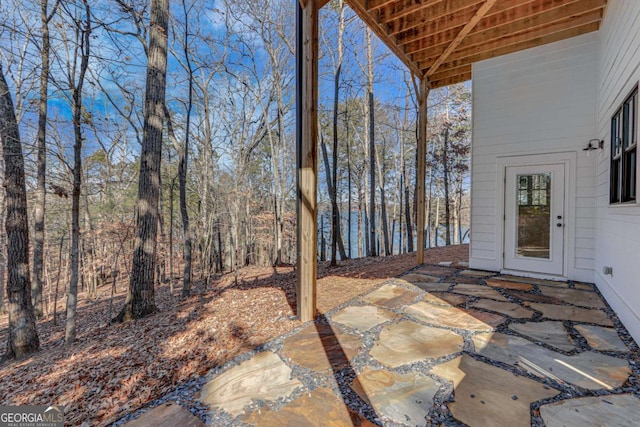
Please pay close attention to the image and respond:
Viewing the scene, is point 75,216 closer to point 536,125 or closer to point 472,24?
point 472,24

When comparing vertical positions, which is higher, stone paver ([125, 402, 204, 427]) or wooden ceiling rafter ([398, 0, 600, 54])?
wooden ceiling rafter ([398, 0, 600, 54])

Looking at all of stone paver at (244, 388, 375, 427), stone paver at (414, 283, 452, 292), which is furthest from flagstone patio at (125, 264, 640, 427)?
stone paver at (414, 283, 452, 292)

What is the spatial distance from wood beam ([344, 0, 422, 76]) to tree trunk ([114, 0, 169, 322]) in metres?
3.25

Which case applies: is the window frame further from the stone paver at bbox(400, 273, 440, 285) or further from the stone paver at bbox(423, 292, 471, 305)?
the stone paver at bbox(400, 273, 440, 285)

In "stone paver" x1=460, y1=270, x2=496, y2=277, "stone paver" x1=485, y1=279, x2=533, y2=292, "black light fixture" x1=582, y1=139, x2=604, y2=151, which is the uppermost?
"black light fixture" x1=582, y1=139, x2=604, y2=151

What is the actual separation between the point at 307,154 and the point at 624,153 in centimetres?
313

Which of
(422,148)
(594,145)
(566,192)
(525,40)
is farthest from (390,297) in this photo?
(525,40)

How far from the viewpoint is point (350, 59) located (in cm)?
876

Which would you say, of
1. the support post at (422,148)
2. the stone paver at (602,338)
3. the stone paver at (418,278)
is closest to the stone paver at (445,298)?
the stone paver at (418,278)

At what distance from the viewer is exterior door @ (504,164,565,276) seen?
13.2 ft

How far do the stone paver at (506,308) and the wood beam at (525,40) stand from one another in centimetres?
382

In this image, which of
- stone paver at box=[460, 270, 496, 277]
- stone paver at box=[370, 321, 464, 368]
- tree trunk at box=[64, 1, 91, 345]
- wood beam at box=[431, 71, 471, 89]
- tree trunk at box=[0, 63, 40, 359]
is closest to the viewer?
stone paver at box=[370, 321, 464, 368]

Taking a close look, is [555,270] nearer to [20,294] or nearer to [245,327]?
[245,327]

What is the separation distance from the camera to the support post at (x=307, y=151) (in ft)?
8.38
